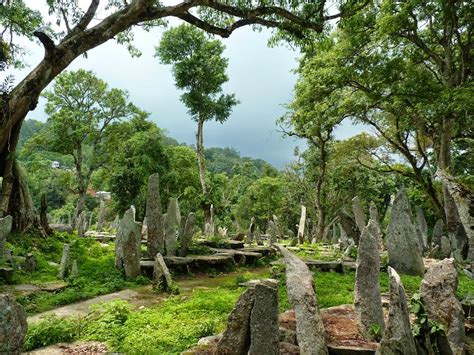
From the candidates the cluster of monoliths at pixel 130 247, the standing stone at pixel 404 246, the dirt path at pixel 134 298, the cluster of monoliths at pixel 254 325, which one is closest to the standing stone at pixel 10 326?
the cluster of monoliths at pixel 254 325

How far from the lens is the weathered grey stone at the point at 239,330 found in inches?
152

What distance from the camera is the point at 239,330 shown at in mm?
3895

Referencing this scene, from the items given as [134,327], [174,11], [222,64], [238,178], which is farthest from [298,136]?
[238,178]

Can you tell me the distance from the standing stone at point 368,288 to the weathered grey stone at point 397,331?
96cm

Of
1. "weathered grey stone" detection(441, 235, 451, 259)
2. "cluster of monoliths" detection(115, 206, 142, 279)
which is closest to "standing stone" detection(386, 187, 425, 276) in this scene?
"weathered grey stone" detection(441, 235, 451, 259)

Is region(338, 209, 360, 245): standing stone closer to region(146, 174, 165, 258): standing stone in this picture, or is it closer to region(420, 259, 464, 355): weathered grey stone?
region(146, 174, 165, 258): standing stone

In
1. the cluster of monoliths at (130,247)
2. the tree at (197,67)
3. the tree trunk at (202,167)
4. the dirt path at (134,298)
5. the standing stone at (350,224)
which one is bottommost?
the dirt path at (134,298)

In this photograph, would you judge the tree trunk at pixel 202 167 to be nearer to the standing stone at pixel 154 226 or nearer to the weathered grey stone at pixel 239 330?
the standing stone at pixel 154 226

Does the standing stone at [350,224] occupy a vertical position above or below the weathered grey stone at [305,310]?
above

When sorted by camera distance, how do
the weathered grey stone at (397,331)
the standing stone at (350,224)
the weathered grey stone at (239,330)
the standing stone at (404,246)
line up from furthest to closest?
the standing stone at (350,224), the standing stone at (404,246), the weathered grey stone at (239,330), the weathered grey stone at (397,331)

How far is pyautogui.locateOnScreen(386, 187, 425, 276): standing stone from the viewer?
1053 centimetres

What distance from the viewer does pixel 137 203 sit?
85.2 ft

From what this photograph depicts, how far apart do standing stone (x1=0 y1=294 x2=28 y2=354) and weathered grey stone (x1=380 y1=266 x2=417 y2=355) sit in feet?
11.7

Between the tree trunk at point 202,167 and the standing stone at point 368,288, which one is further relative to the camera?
the tree trunk at point 202,167
